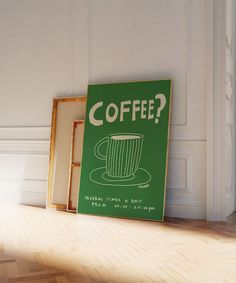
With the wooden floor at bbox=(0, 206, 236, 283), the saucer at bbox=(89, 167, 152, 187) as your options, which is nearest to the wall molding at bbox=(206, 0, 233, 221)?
the wooden floor at bbox=(0, 206, 236, 283)

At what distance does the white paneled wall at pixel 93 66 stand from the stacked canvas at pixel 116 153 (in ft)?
0.60

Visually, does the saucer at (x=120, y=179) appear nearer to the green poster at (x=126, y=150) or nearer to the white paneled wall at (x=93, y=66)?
the green poster at (x=126, y=150)

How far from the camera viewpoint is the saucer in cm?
381

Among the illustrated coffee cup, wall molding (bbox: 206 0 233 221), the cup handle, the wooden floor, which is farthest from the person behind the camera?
the cup handle

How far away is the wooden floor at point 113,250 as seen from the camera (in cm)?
213

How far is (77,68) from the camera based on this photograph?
4375mm

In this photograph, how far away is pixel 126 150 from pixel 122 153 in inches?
2.2

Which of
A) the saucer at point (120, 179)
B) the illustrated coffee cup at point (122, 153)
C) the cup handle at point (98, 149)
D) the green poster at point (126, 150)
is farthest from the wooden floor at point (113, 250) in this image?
the cup handle at point (98, 149)

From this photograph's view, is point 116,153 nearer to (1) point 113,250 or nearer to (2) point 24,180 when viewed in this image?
(2) point 24,180

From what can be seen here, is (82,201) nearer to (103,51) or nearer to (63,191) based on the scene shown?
(63,191)

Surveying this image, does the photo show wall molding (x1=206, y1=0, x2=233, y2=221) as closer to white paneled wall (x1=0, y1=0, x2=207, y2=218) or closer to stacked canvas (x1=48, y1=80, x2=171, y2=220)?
white paneled wall (x1=0, y1=0, x2=207, y2=218)

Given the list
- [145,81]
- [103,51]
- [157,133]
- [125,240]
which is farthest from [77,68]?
[125,240]

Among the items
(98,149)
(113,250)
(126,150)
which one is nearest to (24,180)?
(98,149)

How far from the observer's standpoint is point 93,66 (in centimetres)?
429
